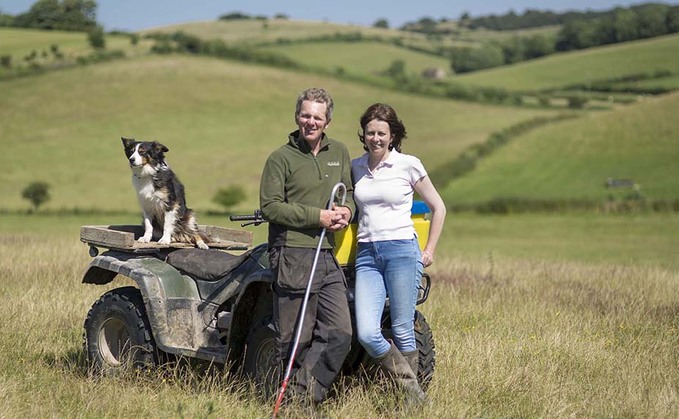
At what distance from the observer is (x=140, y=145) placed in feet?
26.1

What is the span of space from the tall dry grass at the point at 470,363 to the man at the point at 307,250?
1.19 ft

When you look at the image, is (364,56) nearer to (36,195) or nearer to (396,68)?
(396,68)

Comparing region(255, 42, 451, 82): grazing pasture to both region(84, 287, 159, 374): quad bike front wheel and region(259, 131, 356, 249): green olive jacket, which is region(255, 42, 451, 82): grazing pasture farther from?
region(259, 131, 356, 249): green olive jacket

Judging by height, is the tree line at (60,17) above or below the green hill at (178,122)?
above

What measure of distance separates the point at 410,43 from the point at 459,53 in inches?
765

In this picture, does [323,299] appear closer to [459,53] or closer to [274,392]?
[274,392]

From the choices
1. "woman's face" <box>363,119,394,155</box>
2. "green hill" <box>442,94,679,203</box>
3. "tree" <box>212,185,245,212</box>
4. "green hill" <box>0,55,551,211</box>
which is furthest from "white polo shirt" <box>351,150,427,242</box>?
"green hill" <box>0,55,551,211</box>

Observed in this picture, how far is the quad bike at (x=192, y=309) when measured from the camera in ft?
22.6

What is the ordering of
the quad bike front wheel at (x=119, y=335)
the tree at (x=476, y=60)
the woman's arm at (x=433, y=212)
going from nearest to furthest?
the woman's arm at (x=433, y=212)
the quad bike front wheel at (x=119, y=335)
the tree at (x=476, y=60)

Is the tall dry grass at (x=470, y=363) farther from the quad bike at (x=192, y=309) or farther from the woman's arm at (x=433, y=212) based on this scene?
the woman's arm at (x=433, y=212)

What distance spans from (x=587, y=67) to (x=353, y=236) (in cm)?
8327

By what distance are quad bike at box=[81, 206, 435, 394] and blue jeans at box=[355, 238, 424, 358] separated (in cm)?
23

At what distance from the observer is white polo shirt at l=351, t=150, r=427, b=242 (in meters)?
6.46

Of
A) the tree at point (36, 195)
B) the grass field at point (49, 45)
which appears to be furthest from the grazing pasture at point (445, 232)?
the grass field at point (49, 45)
